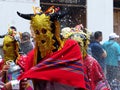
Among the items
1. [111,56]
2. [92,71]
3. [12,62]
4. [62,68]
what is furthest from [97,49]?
[62,68]

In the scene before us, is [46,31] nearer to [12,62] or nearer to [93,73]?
[12,62]

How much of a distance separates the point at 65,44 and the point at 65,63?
0.19 meters

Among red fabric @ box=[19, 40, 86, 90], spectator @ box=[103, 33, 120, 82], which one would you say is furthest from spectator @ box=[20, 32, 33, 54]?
red fabric @ box=[19, 40, 86, 90]

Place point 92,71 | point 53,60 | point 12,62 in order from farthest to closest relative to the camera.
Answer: point 92,71, point 12,62, point 53,60

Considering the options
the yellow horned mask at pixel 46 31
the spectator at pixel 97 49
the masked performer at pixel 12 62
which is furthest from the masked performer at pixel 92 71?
the spectator at pixel 97 49

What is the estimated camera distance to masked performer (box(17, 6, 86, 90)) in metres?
4.89

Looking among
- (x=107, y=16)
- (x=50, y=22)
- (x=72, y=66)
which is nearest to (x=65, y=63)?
(x=72, y=66)

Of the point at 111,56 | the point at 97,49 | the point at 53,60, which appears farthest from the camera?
the point at 111,56

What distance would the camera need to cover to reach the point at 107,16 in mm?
17203

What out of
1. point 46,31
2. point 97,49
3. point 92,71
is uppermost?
point 46,31

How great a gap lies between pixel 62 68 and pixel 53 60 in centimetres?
11

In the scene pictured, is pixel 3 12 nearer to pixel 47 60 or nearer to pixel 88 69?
pixel 88 69

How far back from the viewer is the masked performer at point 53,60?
489cm

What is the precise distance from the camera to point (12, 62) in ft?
19.6
